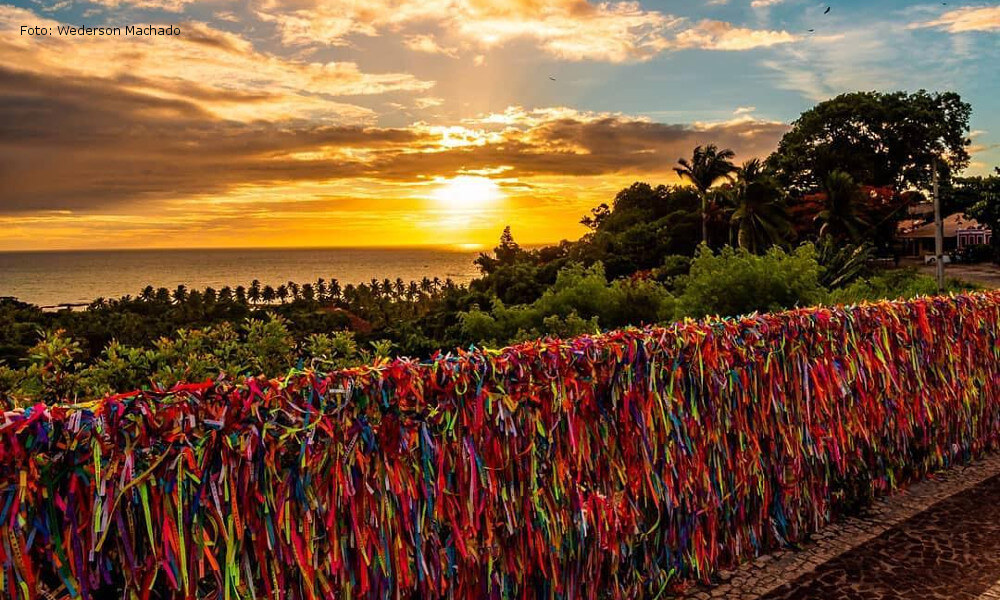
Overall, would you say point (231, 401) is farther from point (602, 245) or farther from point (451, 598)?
point (602, 245)

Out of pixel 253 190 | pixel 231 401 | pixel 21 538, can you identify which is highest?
pixel 253 190

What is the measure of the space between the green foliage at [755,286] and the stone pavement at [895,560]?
590 cm

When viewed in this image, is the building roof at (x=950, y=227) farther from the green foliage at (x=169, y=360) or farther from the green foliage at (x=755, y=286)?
the green foliage at (x=169, y=360)

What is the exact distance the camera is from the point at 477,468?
3986 millimetres

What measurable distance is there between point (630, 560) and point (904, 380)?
376 cm

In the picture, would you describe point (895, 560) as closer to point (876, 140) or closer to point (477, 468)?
point (477, 468)

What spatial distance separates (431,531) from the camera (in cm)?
383

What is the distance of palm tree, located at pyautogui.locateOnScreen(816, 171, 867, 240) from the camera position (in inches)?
1802

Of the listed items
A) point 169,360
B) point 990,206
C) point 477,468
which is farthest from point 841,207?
point 477,468

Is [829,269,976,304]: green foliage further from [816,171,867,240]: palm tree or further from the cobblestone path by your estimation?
[816,171,867,240]: palm tree

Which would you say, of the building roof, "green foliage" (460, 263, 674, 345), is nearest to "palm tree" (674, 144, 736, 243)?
the building roof

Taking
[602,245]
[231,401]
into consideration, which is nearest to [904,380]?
[231,401]

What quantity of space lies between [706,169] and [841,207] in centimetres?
1255

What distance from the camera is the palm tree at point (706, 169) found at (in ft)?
183
